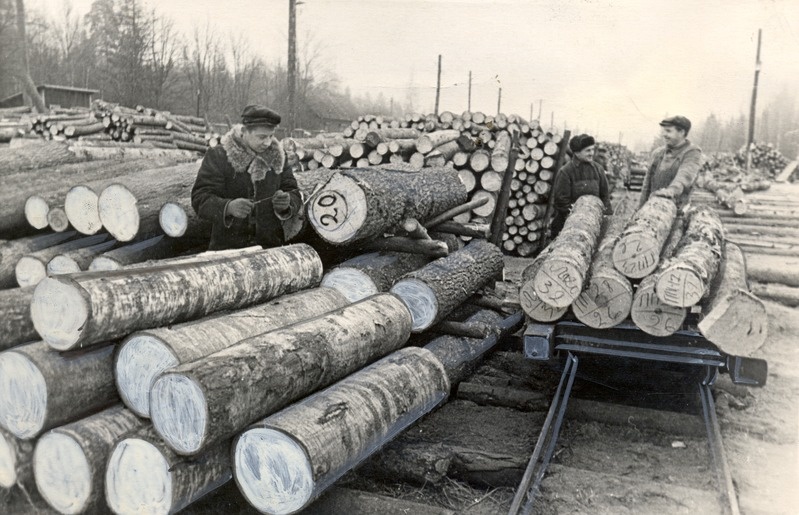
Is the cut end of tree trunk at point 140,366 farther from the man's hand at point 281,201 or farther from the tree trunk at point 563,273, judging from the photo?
the tree trunk at point 563,273

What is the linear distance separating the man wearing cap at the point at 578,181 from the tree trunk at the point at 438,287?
225cm

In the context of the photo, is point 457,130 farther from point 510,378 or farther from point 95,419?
point 95,419

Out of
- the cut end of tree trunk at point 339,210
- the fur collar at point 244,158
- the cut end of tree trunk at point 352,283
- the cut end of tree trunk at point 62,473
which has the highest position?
the fur collar at point 244,158

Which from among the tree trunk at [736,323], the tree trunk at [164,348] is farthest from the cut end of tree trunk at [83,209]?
the tree trunk at [736,323]

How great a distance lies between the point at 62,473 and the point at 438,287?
2957 mm

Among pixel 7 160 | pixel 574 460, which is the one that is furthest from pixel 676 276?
pixel 7 160

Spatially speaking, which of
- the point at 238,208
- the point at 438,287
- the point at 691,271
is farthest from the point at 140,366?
the point at 691,271

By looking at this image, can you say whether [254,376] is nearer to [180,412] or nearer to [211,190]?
[180,412]

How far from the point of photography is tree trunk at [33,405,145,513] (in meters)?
2.86

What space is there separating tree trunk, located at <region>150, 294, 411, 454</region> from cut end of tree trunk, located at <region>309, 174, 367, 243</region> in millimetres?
1015

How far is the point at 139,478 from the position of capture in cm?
280

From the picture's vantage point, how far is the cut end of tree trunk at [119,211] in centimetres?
510

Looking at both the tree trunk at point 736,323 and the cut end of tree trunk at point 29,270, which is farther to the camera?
the cut end of tree trunk at point 29,270

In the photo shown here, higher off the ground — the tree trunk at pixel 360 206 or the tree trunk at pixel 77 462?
the tree trunk at pixel 360 206
